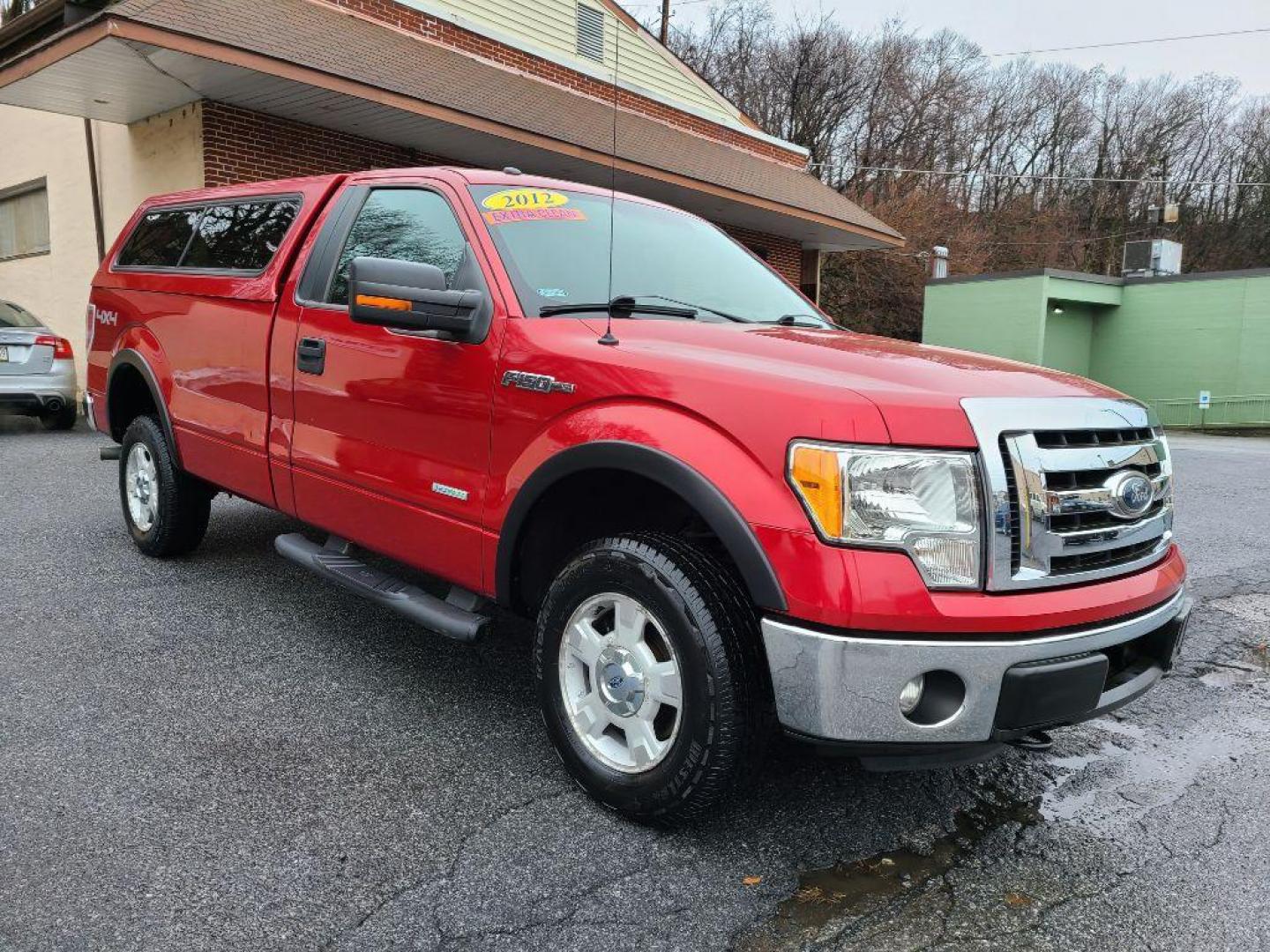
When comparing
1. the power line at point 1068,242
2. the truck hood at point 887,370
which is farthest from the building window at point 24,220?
the power line at point 1068,242

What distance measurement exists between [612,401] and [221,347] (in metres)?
2.46

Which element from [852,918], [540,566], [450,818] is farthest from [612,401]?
[852,918]

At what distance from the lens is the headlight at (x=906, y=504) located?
2.19 metres

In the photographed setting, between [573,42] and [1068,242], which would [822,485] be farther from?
[1068,242]

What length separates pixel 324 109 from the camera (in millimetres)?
10195

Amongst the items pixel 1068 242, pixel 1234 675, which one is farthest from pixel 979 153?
pixel 1234 675

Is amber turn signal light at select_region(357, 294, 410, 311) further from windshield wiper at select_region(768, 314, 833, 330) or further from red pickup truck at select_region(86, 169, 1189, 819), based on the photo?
windshield wiper at select_region(768, 314, 833, 330)

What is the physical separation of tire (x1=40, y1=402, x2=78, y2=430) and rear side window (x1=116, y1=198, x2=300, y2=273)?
6.15 metres

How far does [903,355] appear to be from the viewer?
2795mm

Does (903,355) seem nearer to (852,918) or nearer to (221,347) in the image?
(852,918)

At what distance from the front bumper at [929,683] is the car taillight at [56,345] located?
33.3 ft

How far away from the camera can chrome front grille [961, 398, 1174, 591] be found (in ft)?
7.29

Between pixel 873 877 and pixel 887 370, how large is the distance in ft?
4.44

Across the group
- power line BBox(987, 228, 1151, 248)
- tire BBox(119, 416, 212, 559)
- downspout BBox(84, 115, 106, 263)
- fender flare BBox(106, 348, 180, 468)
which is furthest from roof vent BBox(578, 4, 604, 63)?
power line BBox(987, 228, 1151, 248)
